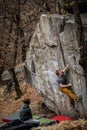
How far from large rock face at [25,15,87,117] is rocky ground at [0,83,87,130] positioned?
166 centimetres

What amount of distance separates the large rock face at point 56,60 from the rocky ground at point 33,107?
1.66m

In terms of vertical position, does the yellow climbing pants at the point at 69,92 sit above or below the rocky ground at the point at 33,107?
above

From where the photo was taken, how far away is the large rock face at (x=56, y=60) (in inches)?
672

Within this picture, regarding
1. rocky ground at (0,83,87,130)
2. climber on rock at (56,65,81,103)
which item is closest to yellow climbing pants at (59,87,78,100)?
climber on rock at (56,65,81,103)

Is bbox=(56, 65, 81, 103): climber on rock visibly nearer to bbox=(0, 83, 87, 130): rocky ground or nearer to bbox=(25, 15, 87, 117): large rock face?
bbox=(25, 15, 87, 117): large rock face

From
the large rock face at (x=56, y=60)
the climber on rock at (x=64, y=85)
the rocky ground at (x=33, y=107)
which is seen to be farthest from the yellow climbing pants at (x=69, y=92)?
the rocky ground at (x=33, y=107)

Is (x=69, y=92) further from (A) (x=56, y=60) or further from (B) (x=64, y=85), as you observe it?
(A) (x=56, y=60)

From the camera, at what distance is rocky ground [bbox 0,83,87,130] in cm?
1545

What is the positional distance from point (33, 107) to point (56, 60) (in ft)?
20.2

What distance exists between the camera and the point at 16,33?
1110 inches

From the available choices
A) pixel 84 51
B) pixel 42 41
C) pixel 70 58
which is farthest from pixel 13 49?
pixel 84 51

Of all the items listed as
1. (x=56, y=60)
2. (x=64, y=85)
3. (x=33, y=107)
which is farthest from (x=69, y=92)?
(x=33, y=107)

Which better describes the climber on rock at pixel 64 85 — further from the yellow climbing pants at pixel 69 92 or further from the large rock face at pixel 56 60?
the large rock face at pixel 56 60

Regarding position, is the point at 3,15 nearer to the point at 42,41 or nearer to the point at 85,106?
the point at 42,41
